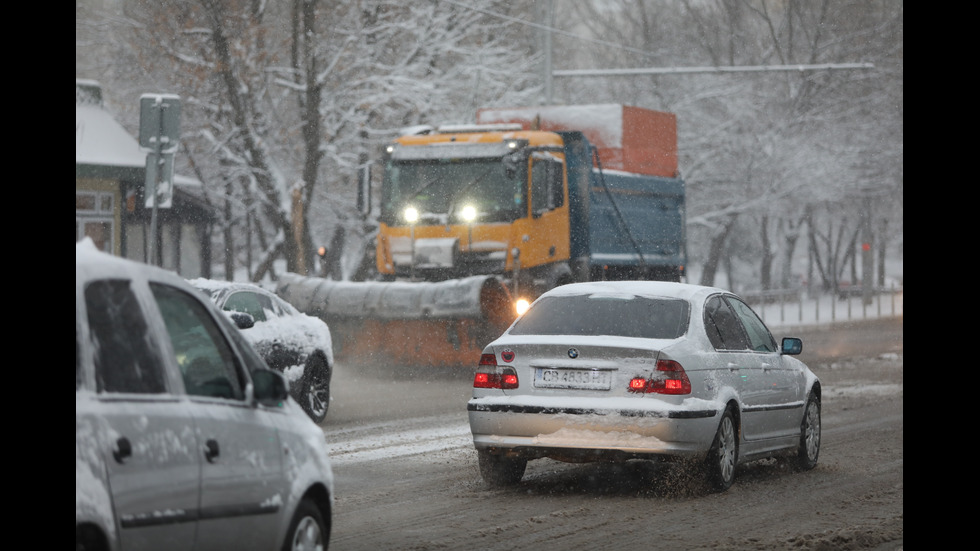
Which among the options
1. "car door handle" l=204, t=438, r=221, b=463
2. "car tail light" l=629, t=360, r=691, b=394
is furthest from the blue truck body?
"car door handle" l=204, t=438, r=221, b=463

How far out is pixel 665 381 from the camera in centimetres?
964

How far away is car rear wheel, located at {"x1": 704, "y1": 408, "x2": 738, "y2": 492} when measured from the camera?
9.91 m

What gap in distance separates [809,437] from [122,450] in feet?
26.3

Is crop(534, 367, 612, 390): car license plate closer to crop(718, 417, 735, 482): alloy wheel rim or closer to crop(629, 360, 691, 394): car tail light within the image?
crop(629, 360, 691, 394): car tail light

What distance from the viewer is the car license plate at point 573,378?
31.8ft

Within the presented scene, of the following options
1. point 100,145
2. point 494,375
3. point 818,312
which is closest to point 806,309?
point 818,312

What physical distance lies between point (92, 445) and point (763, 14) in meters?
41.6

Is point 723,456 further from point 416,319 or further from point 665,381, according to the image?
point 416,319

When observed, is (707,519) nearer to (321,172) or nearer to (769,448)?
(769,448)

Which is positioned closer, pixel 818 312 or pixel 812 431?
pixel 812 431

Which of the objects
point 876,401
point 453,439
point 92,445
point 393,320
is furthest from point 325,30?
point 92,445

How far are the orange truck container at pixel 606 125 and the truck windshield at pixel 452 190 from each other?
7.68 ft

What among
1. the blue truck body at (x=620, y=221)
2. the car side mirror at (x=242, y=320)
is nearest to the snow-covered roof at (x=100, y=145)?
the blue truck body at (x=620, y=221)

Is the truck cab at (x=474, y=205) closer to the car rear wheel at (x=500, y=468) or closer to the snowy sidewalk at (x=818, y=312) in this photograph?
the car rear wheel at (x=500, y=468)
